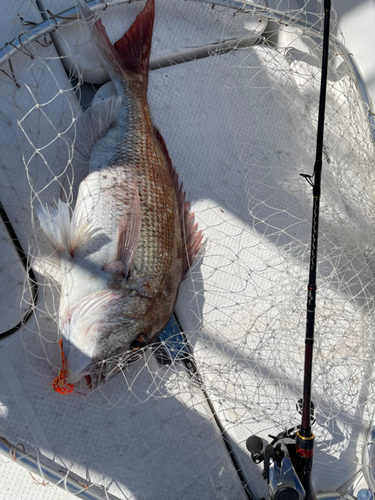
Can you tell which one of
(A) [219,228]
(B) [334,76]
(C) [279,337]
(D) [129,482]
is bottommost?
(D) [129,482]

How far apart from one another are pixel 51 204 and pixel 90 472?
1211 mm

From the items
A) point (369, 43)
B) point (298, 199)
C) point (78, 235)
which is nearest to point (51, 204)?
point (78, 235)

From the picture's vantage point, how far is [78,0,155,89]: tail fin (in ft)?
6.37

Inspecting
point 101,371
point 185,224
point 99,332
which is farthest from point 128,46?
point 101,371

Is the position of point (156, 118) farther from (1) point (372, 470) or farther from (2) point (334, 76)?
(1) point (372, 470)

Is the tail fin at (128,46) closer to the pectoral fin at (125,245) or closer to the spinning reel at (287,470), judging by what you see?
the pectoral fin at (125,245)

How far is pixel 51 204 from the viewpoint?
1901 mm

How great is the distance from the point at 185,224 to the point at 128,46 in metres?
0.92

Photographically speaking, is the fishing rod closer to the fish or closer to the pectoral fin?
the fish

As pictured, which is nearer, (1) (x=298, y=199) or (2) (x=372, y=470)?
(2) (x=372, y=470)

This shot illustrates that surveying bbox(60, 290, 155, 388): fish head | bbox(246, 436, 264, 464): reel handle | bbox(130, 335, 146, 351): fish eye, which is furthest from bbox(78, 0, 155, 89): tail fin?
bbox(246, 436, 264, 464): reel handle

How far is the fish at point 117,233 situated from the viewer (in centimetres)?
166

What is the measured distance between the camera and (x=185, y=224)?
6.56 ft

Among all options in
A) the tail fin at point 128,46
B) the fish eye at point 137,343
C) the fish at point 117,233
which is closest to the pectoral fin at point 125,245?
the fish at point 117,233
